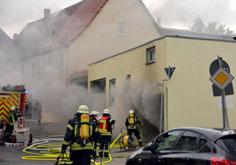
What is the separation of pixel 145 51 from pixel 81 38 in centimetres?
1129

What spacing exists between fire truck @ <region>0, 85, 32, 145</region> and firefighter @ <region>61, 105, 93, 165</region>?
10348 millimetres

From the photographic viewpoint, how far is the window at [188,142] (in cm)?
783

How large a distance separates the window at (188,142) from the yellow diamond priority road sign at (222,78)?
2950 mm

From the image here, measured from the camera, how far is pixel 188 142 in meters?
7.98

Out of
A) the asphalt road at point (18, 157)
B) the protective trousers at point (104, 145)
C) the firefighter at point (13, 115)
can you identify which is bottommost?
the asphalt road at point (18, 157)

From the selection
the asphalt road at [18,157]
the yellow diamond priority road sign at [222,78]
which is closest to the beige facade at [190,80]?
the asphalt road at [18,157]

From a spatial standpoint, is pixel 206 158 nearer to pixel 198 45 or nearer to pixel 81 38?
pixel 198 45

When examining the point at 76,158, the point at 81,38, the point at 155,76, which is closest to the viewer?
the point at 76,158

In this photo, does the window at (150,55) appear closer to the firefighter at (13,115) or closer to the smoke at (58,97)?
the firefighter at (13,115)

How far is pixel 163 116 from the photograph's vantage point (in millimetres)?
18484

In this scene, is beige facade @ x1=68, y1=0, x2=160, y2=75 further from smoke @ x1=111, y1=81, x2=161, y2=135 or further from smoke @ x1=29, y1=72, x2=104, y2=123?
smoke @ x1=111, y1=81, x2=161, y2=135

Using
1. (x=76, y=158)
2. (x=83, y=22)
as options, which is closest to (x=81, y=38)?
(x=83, y=22)

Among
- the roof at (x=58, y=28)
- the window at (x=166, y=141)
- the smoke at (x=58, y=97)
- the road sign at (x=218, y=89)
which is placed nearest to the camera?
the window at (x=166, y=141)

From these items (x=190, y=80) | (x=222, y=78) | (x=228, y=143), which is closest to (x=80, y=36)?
(x=190, y=80)
